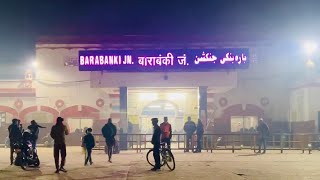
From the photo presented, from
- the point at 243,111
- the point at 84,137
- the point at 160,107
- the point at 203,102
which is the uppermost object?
the point at 203,102

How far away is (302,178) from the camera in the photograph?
1184 centimetres

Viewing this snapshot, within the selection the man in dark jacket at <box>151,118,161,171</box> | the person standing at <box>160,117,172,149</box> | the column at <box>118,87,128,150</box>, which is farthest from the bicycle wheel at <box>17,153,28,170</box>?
the column at <box>118,87,128,150</box>

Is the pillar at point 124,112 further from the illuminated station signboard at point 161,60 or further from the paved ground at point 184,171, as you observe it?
the paved ground at point 184,171

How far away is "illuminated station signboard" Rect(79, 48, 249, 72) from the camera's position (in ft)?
78.7

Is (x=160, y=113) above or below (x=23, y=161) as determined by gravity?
above

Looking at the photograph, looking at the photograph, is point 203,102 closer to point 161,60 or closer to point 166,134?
point 161,60

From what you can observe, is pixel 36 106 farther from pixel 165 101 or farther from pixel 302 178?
pixel 302 178

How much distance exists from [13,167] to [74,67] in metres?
16.7

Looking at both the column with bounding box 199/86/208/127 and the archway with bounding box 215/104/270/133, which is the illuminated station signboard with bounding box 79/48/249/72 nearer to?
the column with bounding box 199/86/208/127

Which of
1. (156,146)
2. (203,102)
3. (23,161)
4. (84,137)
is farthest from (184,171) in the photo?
(203,102)

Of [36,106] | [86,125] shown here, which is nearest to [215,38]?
[86,125]

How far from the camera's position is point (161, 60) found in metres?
24.1

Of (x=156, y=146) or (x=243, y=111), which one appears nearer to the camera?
(x=156, y=146)

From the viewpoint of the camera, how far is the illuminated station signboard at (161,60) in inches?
944
